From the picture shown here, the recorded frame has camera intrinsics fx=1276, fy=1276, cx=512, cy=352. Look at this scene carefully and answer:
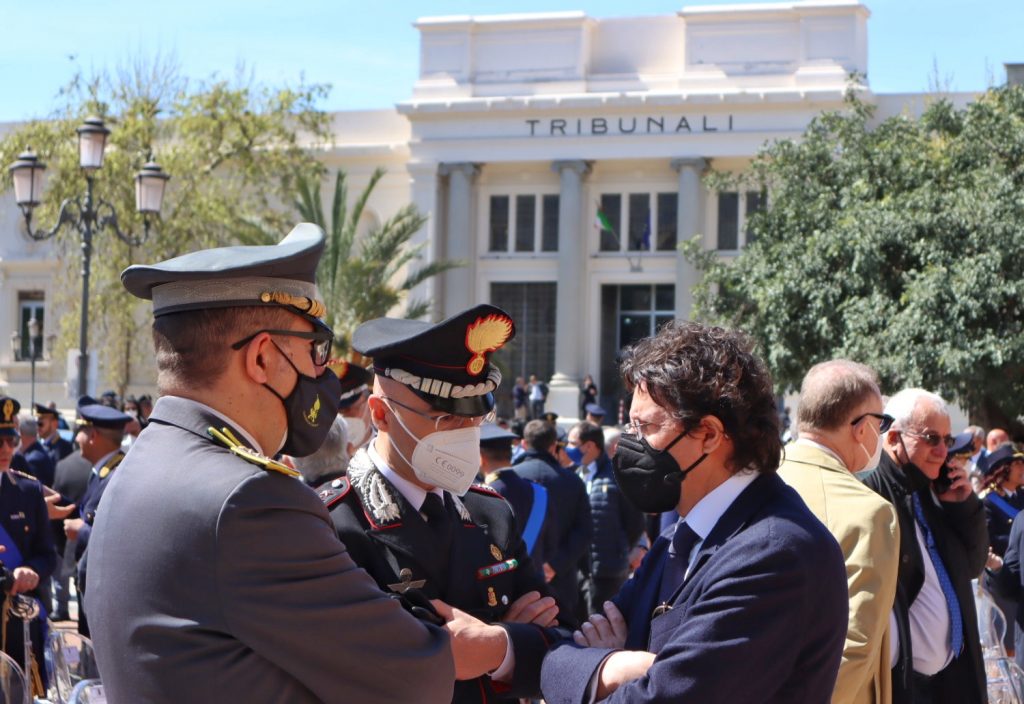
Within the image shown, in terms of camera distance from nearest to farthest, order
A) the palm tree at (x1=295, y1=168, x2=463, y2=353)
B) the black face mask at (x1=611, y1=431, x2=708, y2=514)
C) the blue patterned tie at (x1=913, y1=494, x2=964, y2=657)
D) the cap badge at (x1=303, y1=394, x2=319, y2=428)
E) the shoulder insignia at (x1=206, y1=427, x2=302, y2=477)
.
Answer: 1. the shoulder insignia at (x1=206, y1=427, x2=302, y2=477)
2. the cap badge at (x1=303, y1=394, x2=319, y2=428)
3. the black face mask at (x1=611, y1=431, x2=708, y2=514)
4. the blue patterned tie at (x1=913, y1=494, x2=964, y2=657)
5. the palm tree at (x1=295, y1=168, x2=463, y2=353)

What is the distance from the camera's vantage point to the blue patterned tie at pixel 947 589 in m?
4.61

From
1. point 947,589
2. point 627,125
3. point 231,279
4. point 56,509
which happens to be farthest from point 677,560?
point 627,125

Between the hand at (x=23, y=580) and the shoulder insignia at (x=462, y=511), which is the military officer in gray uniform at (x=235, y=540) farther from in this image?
the hand at (x=23, y=580)

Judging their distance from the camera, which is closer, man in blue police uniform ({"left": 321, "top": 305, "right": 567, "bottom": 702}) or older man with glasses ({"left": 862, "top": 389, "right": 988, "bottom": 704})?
man in blue police uniform ({"left": 321, "top": 305, "right": 567, "bottom": 702})

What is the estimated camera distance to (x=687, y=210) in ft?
133

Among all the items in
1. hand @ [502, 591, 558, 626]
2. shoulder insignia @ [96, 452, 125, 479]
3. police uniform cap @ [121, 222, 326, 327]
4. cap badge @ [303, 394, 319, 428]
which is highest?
police uniform cap @ [121, 222, 326, 327]

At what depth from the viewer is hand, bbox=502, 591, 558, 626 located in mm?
3219

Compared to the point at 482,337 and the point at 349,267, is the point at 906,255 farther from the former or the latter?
the point at 482,337

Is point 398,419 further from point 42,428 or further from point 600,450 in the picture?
point 42,428

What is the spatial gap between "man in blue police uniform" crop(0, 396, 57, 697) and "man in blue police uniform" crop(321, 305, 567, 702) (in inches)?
163

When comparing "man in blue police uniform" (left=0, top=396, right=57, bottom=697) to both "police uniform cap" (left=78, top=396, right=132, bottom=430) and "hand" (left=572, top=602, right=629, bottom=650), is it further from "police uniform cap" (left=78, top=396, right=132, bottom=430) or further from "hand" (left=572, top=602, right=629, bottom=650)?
"hand" (left=572, top=602, right=629, bottom=650)

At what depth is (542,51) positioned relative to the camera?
139ft

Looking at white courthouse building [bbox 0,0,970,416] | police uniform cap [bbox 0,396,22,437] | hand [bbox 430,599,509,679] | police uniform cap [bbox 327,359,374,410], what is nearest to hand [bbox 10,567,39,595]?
police uniform cap [bbox 0,396,22,437]

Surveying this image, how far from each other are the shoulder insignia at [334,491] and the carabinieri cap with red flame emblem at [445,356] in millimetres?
A: 311
